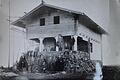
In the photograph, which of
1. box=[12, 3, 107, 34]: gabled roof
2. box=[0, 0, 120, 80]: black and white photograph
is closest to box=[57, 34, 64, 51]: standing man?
box=[0, 0, 120, 80]: black and white photograph

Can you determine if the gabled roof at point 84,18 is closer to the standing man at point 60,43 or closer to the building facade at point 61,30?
the building facade at point 61,30

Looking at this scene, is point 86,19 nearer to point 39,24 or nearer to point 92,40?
point 92,40

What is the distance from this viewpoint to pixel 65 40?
189cm

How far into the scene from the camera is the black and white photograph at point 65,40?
1.82 m

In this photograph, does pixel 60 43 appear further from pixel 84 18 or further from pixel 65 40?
pixel 84 18

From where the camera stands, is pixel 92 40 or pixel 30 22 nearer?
pixel 92 40

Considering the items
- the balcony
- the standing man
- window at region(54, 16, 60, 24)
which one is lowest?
the standing man

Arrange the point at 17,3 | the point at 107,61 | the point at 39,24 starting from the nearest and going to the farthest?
the point at 107,61 → the point at 39,24 → the point at 17,3

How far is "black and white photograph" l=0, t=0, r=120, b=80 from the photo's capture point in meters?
1.82

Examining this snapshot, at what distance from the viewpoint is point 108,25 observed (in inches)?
71.8

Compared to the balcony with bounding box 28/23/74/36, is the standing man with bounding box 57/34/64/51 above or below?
below

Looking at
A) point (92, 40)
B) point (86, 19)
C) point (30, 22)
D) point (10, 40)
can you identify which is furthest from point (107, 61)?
point (10, 40)

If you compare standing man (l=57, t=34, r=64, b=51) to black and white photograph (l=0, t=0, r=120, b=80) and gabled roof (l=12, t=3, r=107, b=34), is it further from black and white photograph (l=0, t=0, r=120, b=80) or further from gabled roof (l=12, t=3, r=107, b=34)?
gabled roof (l=12, t=3, r=107, b=34)

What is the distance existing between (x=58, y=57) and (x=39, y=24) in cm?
25
